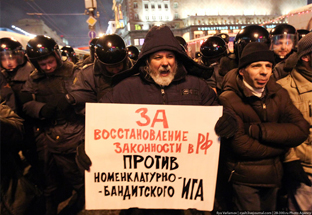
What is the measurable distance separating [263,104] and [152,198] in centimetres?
140

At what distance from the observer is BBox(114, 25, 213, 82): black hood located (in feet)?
6.06

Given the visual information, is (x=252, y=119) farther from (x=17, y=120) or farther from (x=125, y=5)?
(x=125, y=5)

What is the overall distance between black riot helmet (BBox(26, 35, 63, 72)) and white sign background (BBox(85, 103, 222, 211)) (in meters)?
1.59

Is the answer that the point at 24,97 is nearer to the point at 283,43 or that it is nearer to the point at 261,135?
the point at 261,135

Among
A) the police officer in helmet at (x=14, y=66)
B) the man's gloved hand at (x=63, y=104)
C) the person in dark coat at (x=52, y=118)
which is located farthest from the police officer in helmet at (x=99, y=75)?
the police officer in helmet at (x=14, y=66)

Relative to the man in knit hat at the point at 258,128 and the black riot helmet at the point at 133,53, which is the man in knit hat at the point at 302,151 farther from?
the black riot helmet at the point at 133,53

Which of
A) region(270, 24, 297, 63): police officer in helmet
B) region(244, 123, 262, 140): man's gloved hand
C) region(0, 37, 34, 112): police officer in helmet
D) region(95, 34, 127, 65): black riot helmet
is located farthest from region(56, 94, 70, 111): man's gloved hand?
region(270, 24, 297, 63): police officer in helmet

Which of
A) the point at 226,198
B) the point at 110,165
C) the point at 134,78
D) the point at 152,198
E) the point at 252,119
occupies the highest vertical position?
the point at 134,78

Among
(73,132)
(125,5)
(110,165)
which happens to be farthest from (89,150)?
(125,5)

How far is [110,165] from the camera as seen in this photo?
178 cm

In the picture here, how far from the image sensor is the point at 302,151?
1992mm

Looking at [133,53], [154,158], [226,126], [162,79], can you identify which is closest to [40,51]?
[162,79]

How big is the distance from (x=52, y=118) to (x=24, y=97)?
519mm

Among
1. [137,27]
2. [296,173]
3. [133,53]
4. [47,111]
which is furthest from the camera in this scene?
[137,27]
